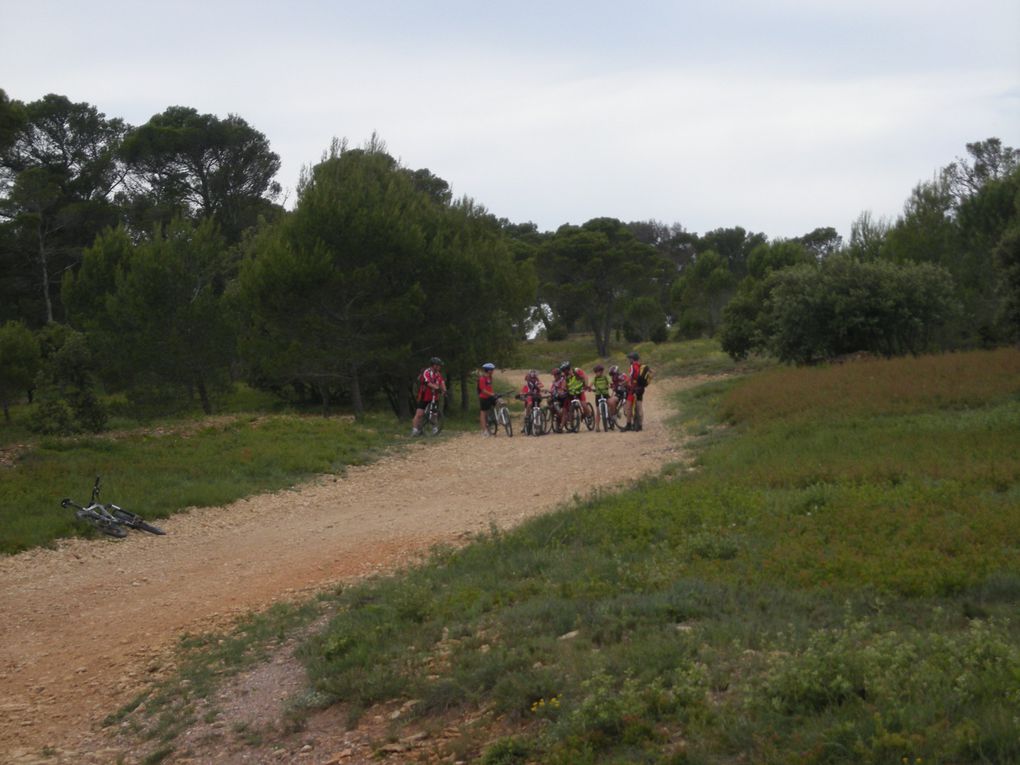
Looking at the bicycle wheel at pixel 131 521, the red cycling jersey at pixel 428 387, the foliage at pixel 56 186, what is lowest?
the bicycle wheel at pixel 131 521

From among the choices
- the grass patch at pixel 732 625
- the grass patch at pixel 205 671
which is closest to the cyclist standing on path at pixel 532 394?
the grass patch at pixel 732 625

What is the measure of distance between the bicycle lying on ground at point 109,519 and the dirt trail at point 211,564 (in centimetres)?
19

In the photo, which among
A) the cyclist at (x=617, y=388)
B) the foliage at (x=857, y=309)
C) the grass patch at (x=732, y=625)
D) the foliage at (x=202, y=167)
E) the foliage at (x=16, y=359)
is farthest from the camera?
the foliage at (x=202, y=167)

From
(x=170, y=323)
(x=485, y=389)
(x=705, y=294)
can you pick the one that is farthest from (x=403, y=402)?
(x=705, y=294)

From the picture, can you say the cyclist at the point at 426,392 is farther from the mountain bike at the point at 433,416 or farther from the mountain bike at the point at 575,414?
the mountain bike at the point at 575,414

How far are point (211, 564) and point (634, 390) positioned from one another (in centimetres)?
1329

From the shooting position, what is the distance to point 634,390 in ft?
75.2

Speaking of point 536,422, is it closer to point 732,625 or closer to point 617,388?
point 617,388

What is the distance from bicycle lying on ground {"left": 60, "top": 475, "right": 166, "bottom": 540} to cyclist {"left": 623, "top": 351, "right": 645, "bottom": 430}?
12.2 metres

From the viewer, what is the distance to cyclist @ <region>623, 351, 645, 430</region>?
22.7 m

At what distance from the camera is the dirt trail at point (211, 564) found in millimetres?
7781

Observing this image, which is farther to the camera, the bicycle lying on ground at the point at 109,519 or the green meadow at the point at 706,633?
the bicycle lying on ground at the point at 109,519

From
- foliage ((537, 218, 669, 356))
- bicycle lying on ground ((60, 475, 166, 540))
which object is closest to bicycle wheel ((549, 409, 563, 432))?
bicycle lying on ground ((60, 475, 166, 540))

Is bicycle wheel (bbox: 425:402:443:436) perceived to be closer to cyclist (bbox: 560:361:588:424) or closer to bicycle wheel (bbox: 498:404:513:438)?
bicycle wheel (bbox: 498:404:513:438)
